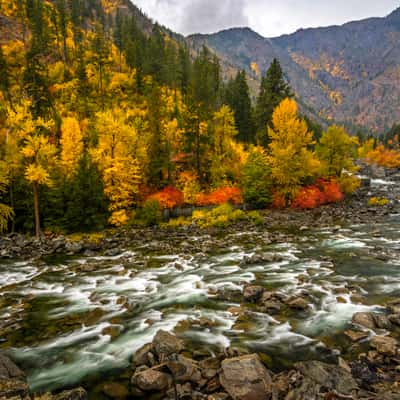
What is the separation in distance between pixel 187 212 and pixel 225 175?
888 cm

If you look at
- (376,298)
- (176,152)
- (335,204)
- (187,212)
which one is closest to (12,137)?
(187,212)

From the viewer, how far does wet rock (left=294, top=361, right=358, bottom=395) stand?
22.5 feet

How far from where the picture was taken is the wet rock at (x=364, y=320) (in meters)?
9.87

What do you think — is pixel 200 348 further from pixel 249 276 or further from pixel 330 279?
pixel 330 279

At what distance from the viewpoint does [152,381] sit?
7180mm

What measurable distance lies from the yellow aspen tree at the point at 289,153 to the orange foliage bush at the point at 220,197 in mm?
5384

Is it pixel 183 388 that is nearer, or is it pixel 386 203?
pixel 183 388

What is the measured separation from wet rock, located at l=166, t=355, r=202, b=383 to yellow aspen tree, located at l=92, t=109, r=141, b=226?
23.4 m

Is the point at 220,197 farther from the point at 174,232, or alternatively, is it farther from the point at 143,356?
the point at 143,356

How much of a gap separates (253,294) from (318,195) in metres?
30.4

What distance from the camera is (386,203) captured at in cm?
3784

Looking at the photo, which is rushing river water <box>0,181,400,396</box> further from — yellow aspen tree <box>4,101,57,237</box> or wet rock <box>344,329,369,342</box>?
yellow aspen tree <box>4,101,57,237</box>

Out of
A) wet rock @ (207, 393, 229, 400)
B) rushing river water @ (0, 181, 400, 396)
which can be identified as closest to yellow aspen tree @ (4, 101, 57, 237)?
rushing river water @ (0, 181, 400, 396)

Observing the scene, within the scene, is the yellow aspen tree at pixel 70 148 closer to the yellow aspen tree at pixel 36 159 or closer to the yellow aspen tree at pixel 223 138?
the yellow aspen tree at pixel 36 159
